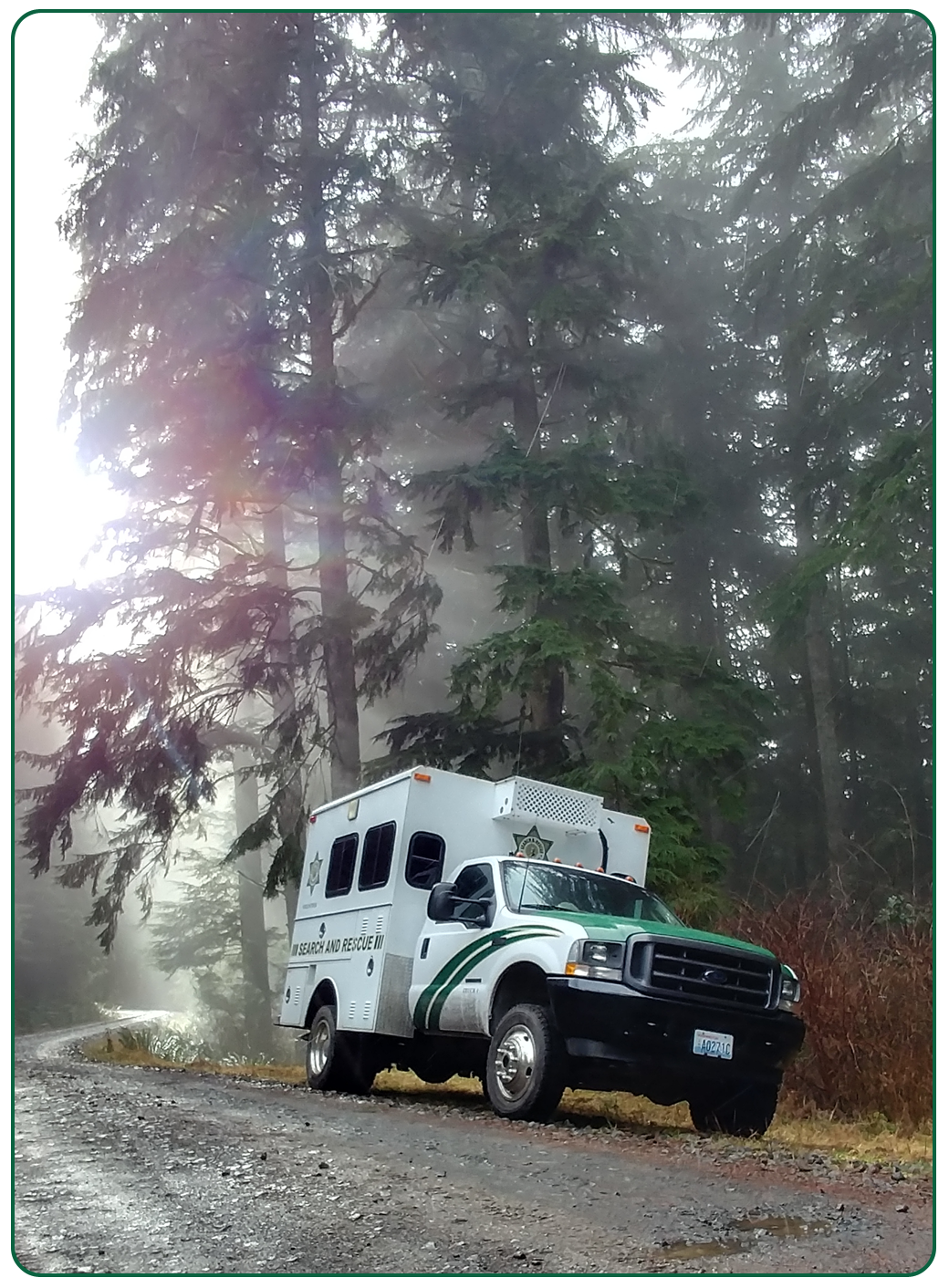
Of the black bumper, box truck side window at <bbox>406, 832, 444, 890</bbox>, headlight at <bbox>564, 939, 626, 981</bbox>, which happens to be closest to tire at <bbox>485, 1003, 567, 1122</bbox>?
the black bumper

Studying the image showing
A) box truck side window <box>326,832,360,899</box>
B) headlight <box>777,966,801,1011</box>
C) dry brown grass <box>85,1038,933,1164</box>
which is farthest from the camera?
box truck side window <box>326,832,360,899</box>

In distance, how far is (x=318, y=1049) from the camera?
37.5ft

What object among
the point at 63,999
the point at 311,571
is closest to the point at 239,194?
the point at 311,571

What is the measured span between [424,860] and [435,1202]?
489 cm

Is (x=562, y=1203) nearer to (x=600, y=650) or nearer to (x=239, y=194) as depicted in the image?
(x=600, y=650)

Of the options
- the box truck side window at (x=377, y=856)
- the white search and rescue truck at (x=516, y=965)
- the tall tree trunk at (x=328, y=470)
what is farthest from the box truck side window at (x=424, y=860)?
the tall tree trunk at (x=328, y=470)

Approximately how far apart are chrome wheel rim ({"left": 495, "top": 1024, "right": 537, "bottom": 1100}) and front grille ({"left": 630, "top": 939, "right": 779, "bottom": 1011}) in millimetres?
930

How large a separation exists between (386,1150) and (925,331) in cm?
1235

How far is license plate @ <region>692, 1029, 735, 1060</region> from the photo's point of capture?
25.5ft

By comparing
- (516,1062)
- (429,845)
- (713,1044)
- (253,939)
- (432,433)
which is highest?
(432,433)

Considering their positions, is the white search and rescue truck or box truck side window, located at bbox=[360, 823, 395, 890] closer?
the white search and rescue truck

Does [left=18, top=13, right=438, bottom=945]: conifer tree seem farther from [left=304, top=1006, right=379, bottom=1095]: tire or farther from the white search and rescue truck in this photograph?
[left=304, top=1006, right=379, bottom=1095]: tire

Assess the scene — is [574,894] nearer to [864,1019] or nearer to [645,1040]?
[645,1040]

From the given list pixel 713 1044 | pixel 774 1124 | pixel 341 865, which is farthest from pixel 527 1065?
pixel 341 865
